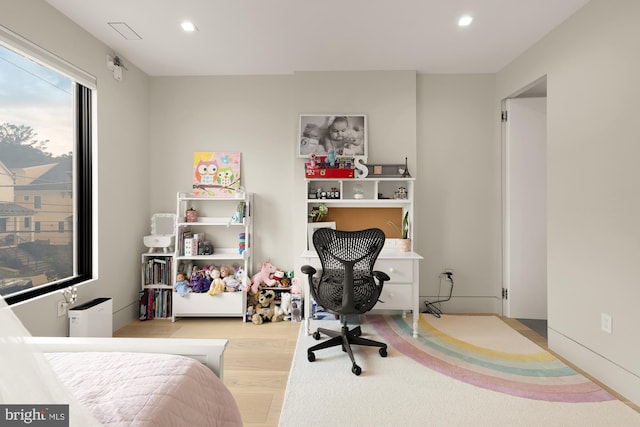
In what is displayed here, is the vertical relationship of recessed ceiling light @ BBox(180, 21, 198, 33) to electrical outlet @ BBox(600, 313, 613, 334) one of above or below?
above

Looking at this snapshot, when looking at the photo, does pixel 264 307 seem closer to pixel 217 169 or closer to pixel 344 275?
pixel 344 275

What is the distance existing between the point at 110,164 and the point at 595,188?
395cm

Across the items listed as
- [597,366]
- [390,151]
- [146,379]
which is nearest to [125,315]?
[146,379]

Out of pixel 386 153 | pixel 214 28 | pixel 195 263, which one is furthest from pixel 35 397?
pixel 386 153

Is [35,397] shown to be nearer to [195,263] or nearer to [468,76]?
[195,263]

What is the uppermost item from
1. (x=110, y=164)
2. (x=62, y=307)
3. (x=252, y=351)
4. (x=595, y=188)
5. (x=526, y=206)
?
(x=110, y=164)

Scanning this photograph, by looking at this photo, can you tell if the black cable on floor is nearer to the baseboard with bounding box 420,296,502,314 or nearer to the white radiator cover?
the baseboard with bounding box 420,296,502,314

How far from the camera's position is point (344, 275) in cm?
247

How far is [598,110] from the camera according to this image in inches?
89.7

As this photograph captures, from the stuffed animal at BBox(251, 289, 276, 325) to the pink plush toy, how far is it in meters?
0.08

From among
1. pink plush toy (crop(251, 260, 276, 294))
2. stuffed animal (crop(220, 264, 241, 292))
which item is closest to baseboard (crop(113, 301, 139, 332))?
stuffed animal (crop(220, 264, 241, 292))

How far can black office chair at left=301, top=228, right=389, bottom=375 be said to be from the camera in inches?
99.2

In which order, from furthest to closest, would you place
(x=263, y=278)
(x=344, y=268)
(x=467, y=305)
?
(x=467, y=305), (x=263, y=278), (x=344, y=268)

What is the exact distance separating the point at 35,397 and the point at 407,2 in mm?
2809
